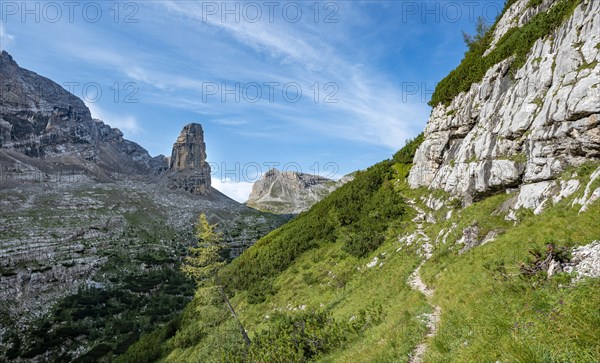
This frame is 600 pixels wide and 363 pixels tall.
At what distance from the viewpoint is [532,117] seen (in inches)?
786

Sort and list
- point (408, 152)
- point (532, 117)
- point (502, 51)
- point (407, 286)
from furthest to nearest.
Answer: point (408, 152) → point (502, 51) → point (532, 117) → point (407, 286)

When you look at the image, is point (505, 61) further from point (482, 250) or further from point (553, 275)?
point (553, 275)

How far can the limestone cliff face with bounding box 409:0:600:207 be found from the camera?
635 inches

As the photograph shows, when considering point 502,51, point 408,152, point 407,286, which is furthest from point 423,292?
point 408,152

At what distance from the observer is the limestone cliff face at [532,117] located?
1614 cm

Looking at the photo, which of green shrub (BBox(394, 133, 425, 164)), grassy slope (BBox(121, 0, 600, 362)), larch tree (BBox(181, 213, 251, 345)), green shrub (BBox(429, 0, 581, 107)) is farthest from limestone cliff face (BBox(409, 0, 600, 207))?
larch tree (BBox(181, 213, 251, 345))

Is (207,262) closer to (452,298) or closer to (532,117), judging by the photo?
(452,298)

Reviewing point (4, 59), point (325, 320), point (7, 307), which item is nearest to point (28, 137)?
point (4, 59)

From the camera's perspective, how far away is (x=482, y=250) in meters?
14.5

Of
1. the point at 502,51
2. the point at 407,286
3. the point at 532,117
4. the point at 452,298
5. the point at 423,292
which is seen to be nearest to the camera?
the point at 452,298

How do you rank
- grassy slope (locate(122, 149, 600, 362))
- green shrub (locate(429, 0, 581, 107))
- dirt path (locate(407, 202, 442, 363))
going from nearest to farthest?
grassy slope (locate(122, 149, 600, 362)) < dirt path (locate(407, 202, 442, 363)) < green shrub (locate(429, 0, 581, 107))

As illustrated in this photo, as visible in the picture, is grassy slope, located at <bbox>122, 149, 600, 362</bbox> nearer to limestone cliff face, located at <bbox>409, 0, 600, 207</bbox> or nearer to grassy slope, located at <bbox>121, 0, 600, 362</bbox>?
grassy slope, located at <bbox>121, 0, 600, 362</bbox>

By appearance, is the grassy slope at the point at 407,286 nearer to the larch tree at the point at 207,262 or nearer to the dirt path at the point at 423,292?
the dirt path at the point at 423,292

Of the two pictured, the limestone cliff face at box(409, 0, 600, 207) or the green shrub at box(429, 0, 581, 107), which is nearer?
the limestone cliff face at box(409, 0, 600, 207)
